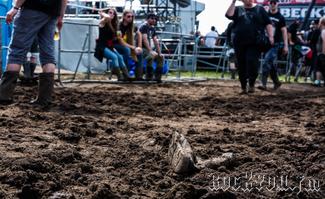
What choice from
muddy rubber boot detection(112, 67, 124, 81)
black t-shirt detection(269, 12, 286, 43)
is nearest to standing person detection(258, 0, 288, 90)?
black t-shirt detection(269, 12, 286, 43)

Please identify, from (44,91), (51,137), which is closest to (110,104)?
(44,91)

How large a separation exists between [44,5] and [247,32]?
4.56m

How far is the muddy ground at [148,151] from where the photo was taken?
2713 mm

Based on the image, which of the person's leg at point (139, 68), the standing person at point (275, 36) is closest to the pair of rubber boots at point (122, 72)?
the person's leg at point (139, 68)

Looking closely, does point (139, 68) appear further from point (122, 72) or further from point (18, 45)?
A: point (18, 45)

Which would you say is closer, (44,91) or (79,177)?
(79,177)

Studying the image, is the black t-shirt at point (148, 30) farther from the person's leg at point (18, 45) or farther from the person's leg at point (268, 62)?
the person's leg at point (18, 45)

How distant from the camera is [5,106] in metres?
5.56

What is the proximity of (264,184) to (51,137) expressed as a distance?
1757mm

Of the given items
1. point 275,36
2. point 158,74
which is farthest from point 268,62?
point 158,74

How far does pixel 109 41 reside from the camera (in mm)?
11375

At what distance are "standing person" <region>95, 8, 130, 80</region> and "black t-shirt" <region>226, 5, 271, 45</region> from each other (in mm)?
2566

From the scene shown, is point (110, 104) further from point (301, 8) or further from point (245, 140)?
point (301, 8)

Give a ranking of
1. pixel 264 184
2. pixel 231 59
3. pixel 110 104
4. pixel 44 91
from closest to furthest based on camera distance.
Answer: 1. pixel 264 184
2. pixel 44 91
3. pixel 110 104
4. pixel 231 59
